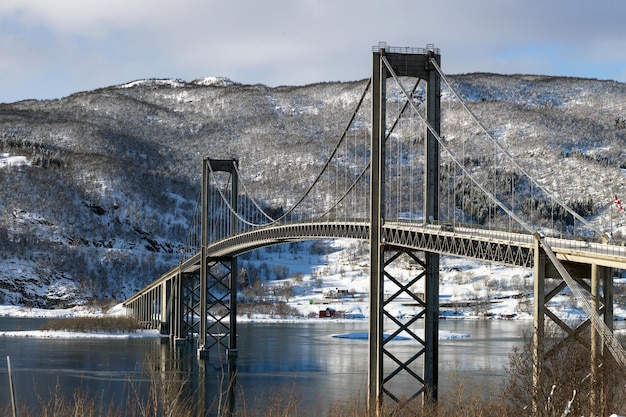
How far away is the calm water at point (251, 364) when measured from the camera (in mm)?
42750

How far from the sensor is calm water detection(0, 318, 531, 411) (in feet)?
140

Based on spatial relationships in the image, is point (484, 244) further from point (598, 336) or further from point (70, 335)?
point (70, 335)

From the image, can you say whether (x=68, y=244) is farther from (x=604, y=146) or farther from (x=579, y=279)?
(x=579, y=279)

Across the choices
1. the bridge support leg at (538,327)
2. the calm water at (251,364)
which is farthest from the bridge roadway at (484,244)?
the calm water at (251,364)

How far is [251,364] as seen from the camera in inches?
2207

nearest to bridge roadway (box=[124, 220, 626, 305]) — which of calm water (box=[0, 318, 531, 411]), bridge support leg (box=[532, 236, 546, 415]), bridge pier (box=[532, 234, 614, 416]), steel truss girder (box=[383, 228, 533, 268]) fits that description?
steel truss girder (box=[383, 228, 533, 268])

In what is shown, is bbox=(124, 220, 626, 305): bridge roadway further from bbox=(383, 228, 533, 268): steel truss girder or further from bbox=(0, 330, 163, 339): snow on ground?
bbox=(0, 330, 163, 339): snow on ground

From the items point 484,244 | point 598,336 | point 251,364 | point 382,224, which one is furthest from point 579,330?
point 251,364

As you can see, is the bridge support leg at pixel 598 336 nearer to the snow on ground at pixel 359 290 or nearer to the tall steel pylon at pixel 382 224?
the tall steel pylon at pixel 382 224

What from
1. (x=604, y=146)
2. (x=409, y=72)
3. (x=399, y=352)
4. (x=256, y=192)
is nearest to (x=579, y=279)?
(x=409, y=72)

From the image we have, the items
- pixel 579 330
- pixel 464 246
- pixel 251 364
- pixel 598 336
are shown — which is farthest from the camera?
pixel 251 364

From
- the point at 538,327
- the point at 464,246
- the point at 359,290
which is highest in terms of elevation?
the point at 464,246

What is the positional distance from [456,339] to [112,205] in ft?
313

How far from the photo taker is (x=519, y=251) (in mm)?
26484
